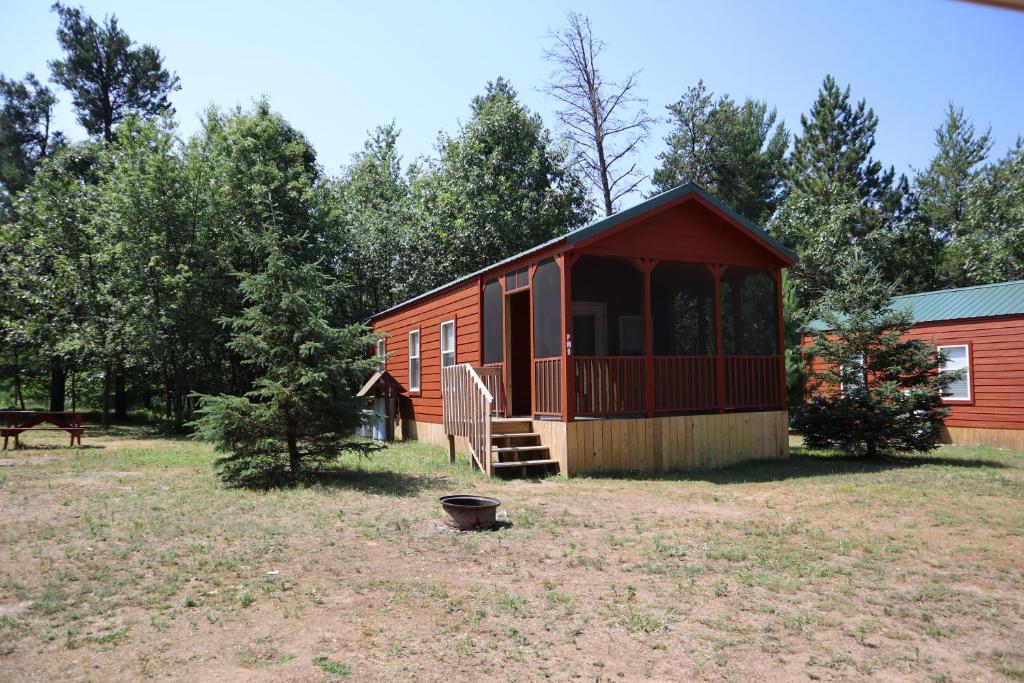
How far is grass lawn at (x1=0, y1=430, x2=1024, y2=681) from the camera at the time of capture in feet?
11.6

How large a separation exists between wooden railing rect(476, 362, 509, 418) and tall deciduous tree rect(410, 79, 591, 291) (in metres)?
12.4

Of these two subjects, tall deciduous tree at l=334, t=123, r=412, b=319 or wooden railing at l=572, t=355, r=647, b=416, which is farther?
tall deciduous tree at l=334, t=123, r=412, b=319

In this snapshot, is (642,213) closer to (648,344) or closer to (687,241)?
(687,241)

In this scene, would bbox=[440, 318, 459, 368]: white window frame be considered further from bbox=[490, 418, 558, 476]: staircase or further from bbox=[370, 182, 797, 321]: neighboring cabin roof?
bbox=[490, 418, 558, 476]: staircase

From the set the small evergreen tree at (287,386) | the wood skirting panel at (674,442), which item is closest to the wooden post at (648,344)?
the wood skirting panel at (674,442)

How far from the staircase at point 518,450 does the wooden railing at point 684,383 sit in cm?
189

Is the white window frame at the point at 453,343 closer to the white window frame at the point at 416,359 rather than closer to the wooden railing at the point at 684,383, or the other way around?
the white window frame at the point at 416,359

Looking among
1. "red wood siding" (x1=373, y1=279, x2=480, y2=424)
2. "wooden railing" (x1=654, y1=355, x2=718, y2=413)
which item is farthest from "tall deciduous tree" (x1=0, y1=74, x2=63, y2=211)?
"wooden railing" (x1=654, y1=355, x2=718, y2=413)

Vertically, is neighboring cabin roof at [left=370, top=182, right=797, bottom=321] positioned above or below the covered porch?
above

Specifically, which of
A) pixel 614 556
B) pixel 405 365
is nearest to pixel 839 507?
pixel 614 556

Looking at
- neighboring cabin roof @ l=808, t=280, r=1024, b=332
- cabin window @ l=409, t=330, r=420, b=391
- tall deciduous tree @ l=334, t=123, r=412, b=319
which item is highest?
tall deciduous tree @ l=334, t=123, r=412, b=319

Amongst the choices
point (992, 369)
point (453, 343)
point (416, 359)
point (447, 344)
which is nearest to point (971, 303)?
point (992, 369)

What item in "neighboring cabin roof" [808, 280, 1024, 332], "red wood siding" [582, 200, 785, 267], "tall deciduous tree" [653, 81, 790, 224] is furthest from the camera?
"tall deciduous tree" [653, 81, 790, 224]

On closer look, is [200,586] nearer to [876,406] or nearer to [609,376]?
[609,376]
